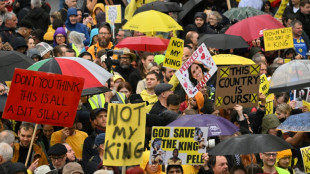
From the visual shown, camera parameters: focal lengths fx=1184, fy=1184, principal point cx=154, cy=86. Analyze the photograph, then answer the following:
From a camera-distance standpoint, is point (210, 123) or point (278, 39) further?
point (278, 39)

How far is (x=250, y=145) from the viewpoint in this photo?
13305 millimetres

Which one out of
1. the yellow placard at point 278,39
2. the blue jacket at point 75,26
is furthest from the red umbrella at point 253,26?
the blue jacket at point 75,26

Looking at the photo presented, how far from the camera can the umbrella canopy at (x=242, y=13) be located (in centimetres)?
2289

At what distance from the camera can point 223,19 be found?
24.6 meters

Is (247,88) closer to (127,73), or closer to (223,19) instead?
(127,73)

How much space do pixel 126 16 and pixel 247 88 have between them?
961cm

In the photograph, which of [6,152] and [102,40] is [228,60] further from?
[6,152]

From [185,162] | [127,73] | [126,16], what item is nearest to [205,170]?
[185,162]

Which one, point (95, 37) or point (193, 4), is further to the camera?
point (193, 4)

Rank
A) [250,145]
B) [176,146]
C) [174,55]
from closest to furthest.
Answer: [250,145] → [176,146] → [174,55]

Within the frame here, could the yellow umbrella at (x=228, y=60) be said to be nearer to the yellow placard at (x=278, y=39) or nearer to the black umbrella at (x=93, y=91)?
the yellow placard at (x=278, y=39)

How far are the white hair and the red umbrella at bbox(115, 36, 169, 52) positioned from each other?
6951mm

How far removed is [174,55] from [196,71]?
852 mm

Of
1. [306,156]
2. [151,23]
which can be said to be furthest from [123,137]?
[151,23]
